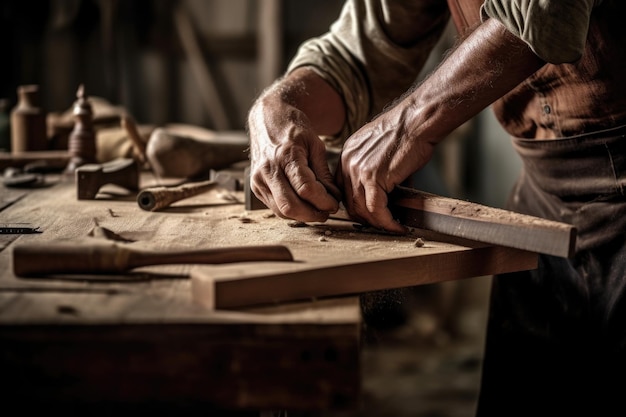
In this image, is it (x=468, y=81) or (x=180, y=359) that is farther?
(x=468, y=81)

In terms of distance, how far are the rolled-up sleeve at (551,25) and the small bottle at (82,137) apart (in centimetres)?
151

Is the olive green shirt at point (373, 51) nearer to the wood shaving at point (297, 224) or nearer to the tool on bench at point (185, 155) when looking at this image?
the tool on bench at point (185, 155)

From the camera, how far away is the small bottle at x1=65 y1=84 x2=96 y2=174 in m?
2.52

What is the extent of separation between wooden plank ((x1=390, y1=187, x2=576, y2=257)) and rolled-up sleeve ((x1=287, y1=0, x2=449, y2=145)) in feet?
1.95

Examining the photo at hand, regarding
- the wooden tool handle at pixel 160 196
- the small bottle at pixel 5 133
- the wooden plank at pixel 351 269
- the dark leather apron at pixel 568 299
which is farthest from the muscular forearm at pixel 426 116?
the small bottle at pixel 5 133

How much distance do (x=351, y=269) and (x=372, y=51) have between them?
3.63 ft

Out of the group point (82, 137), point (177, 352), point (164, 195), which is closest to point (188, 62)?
point (82, 137)

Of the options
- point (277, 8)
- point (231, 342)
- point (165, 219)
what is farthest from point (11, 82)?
point (231, 342)

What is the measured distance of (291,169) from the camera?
168 cm

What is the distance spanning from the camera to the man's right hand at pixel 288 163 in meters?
1.66

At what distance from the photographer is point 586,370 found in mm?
1934

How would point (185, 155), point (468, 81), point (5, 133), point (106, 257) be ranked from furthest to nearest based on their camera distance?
point (5, 133) < point (185, 155) < point (468, 81) < point (106, 257)

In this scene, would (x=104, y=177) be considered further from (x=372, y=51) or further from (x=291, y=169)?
(x=372, y=51)

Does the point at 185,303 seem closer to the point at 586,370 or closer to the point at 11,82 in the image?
the point at 586,370
